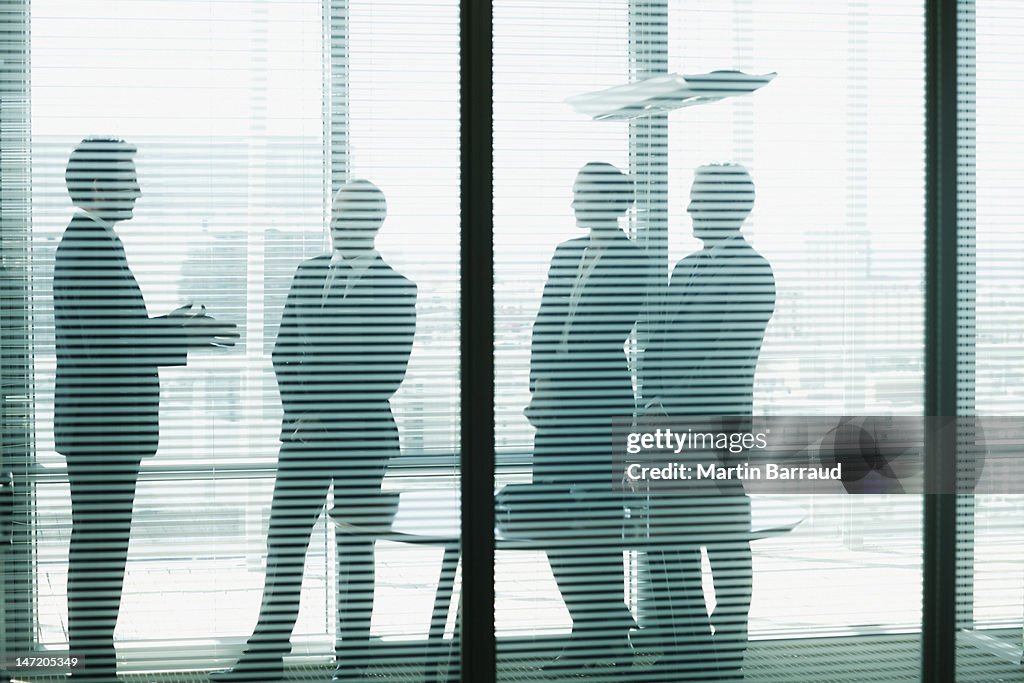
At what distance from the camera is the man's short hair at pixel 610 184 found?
109 inches

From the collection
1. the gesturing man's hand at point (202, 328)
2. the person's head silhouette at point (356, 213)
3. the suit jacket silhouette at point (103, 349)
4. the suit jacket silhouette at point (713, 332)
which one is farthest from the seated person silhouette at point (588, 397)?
the suit jacket silhouette at point (103, 349)

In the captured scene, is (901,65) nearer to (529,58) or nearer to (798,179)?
(798,179)

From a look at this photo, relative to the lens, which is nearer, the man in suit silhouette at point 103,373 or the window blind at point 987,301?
the man in suit silhouette at point 103,373

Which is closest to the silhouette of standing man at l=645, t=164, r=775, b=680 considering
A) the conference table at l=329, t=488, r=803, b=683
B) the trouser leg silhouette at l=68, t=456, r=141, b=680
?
the conference table at l=329, t=488, r=803, b=683

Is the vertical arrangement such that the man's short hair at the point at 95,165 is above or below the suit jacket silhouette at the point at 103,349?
above

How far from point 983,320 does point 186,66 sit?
98.5 inches

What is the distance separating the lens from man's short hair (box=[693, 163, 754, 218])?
283 centimetres

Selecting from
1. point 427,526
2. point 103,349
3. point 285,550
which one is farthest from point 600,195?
point 103,349

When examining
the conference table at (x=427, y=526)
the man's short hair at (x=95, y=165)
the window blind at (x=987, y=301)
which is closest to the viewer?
the man's short hair at (x=95, y=165)

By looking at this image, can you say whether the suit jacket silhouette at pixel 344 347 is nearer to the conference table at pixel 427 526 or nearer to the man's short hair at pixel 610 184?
the conference table at pixel 427 526

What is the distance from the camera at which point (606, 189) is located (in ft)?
9.16

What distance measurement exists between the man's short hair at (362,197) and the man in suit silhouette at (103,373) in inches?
19.0

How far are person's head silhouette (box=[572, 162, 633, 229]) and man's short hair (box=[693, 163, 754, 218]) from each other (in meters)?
0.22

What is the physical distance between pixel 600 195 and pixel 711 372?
Answer: 24.5 inches
